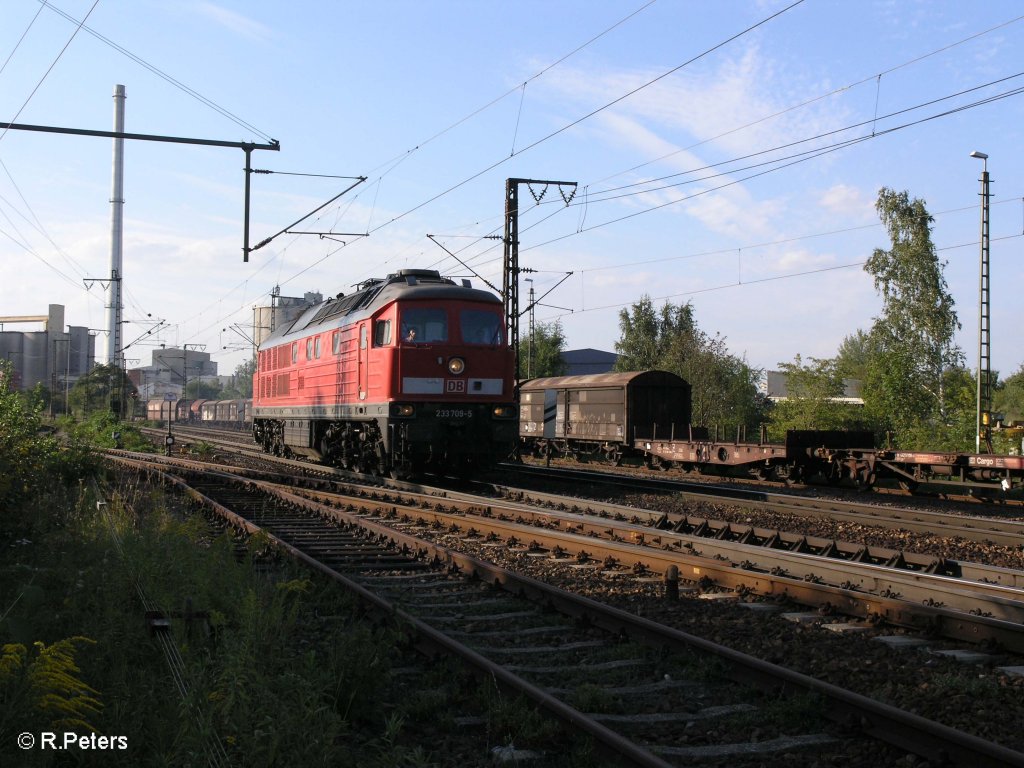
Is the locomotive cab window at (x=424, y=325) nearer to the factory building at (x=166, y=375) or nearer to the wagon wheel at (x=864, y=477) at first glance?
the wagon wheel at (x=864, y=477)

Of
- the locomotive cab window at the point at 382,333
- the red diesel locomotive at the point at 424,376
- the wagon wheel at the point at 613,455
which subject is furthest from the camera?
the wagon wheel at the point at 613,455

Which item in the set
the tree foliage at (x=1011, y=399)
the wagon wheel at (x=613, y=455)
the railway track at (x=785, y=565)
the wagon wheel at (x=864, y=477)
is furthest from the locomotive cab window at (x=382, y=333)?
the tree foliage at (x=1011, y=399)

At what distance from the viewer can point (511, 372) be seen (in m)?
17.5

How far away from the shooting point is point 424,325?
1667cm

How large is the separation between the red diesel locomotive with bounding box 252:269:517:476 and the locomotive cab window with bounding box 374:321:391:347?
2cm

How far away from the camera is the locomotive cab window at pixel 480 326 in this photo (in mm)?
17094

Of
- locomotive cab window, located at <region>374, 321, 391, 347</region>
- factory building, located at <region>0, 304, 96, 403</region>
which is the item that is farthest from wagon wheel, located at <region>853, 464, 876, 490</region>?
factory building, located at <region>0, 304, 96, 403</region>

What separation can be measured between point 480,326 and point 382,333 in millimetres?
1825

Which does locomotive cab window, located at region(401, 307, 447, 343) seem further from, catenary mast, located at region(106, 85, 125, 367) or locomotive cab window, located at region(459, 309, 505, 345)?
catenary mast, located at region(106, 85, 125, 367)

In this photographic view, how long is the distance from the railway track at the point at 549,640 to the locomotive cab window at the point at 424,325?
16.7 feet

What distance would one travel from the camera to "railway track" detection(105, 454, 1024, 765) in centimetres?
454

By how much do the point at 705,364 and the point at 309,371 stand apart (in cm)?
2195

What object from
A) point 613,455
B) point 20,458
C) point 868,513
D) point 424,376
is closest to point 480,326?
point 424,376

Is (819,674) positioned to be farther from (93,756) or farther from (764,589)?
(93,756)
